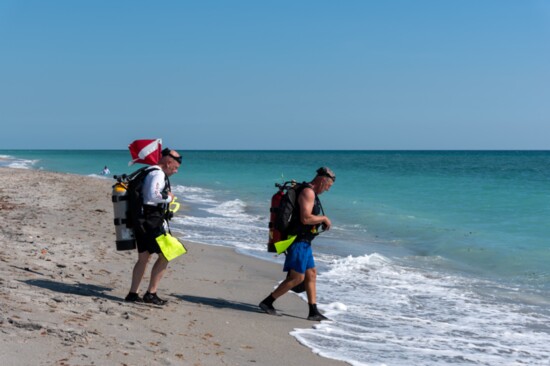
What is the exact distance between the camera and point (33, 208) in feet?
50.6

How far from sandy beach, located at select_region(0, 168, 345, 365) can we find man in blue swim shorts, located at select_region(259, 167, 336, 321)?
36cm

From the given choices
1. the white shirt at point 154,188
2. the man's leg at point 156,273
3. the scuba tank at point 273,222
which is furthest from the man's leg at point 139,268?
the scuba tank at point 273,222

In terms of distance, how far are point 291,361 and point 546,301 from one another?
4847 mm

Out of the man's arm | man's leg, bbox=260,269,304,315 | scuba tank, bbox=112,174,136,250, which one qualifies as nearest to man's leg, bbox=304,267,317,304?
man's leg, bbox=260,269,304,315

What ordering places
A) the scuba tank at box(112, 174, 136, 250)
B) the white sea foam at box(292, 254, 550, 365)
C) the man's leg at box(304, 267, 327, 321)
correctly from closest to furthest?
the white sea foam at box(292, 254, 550, 365), the scuba tank at box(112, 174, 136, 250), the man's leg at box(304, 267, 327, 321)

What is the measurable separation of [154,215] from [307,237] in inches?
61.3

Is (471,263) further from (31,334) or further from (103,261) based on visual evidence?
(31,334)

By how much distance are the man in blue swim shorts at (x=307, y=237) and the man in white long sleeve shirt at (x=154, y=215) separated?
1.27 m

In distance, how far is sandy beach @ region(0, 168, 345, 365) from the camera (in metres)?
4.91

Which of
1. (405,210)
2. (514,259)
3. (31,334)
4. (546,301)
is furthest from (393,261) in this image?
(405,210)

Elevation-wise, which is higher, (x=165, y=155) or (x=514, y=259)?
(x=165, y=155)

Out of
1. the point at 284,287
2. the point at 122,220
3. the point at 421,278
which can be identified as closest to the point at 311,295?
the point at 284,287

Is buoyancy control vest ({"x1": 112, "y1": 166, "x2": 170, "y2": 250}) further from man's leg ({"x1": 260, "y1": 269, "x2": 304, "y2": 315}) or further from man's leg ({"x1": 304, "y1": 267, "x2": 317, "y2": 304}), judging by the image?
man's leg ({"x1": 304, "y1": 267, "x2": 317, "y2": 304})

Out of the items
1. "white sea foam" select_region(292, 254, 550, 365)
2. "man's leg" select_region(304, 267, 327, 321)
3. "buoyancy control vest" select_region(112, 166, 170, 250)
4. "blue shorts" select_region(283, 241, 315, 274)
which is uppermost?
"buoyancy control vest" select_region(112, 166, 170, 250)
